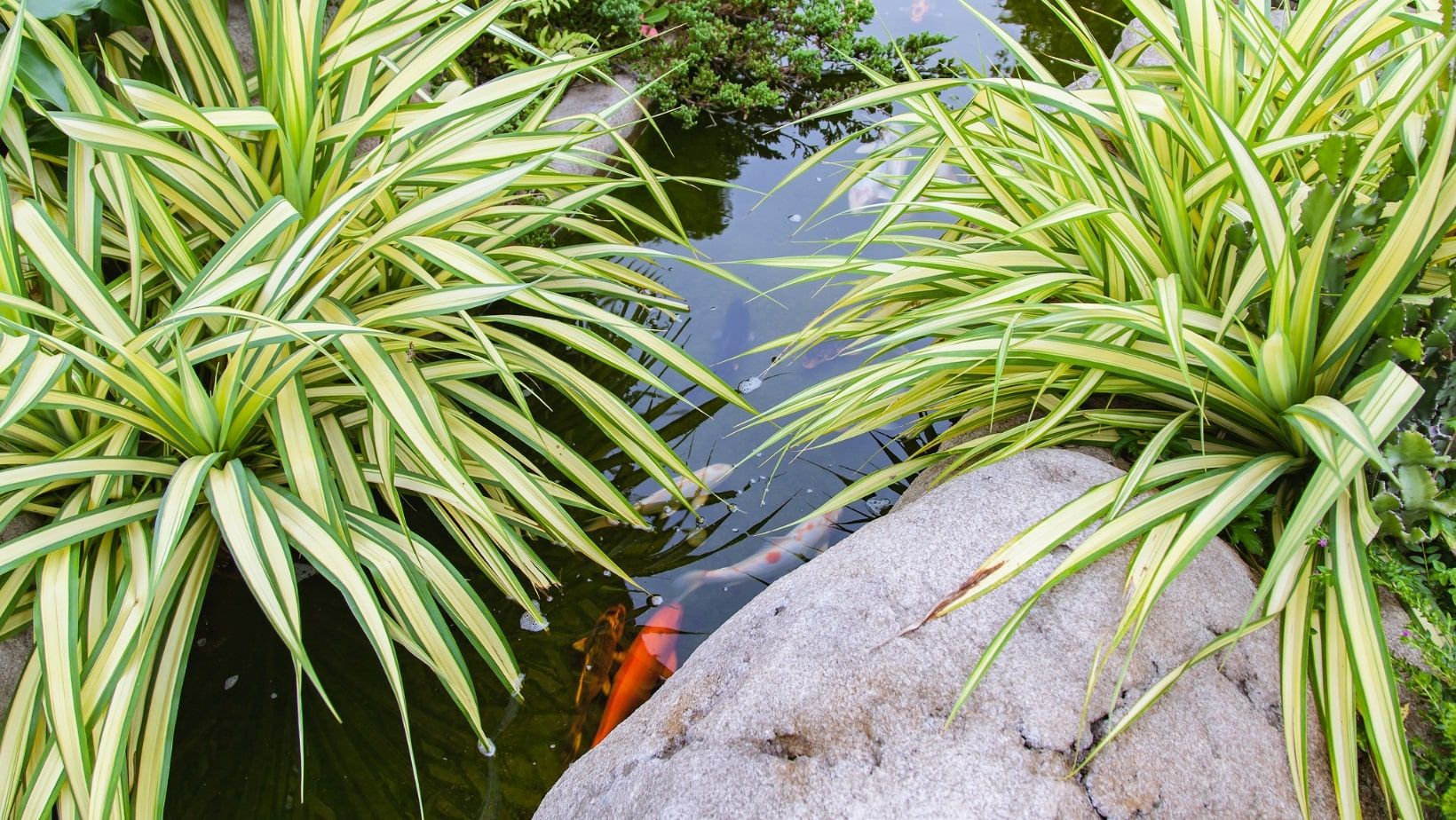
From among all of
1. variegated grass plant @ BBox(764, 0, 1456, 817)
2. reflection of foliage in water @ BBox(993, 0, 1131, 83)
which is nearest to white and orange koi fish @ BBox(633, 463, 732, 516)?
variegated grass plant @ BBox(764, 0, 1456, 817)

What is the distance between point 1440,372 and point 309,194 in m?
2.34

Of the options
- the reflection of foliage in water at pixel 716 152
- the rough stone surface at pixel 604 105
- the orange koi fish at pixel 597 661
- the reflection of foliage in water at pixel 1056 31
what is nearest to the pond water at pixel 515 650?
the orange koi fish at pixel 597 661

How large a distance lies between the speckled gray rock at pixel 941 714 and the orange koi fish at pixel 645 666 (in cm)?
43

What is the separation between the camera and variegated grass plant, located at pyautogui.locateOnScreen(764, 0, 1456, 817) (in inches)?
59.1

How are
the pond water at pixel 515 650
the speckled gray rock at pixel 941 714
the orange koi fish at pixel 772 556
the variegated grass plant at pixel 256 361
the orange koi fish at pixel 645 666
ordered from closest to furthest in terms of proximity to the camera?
the speckled gray rock at pixel 941 714 → the variegated grass plant at pixel 256 361 → the pond water at pixel 515 650 → the orange koi fish at pixel 645 666 → the orange koi fish at pixel 772 556

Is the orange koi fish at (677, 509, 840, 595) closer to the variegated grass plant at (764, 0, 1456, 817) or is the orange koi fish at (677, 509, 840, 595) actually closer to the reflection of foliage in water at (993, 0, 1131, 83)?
the variegated grass plant at (764, 0, 1456, 817)

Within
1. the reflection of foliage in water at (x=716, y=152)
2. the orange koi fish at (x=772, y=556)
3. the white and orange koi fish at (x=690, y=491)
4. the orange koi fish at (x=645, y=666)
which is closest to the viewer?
the orange koi fish at (x=645, y=666)

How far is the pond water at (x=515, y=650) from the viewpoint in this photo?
2.02 meters

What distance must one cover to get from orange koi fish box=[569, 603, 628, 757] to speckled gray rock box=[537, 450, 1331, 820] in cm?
46

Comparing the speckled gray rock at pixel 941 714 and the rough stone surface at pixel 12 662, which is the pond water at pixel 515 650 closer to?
the rough stone surface at pixel 12 662

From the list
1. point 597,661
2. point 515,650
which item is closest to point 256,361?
point 515,650

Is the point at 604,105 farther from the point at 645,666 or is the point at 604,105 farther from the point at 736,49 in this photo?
the point at 645,666

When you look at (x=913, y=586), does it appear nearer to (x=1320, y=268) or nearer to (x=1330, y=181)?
(x=1320, y=268)

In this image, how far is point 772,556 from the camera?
8.25ft
